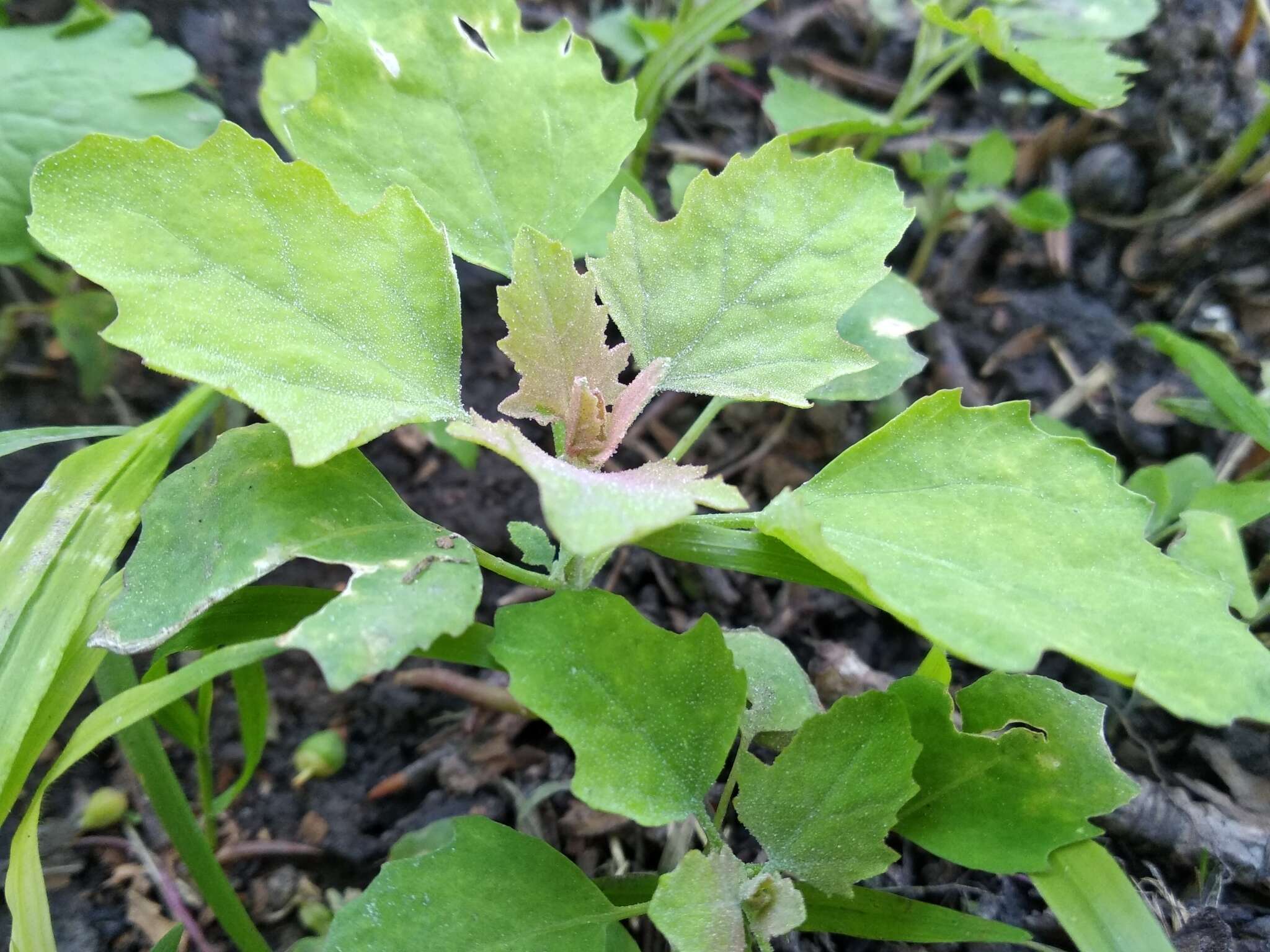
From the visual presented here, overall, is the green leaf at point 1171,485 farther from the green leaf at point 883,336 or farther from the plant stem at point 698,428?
the plant stem at point 698,428

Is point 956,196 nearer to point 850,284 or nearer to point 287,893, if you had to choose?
point 850,284

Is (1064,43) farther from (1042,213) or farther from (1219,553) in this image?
(1219,553)

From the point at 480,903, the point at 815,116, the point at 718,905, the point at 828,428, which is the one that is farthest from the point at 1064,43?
the point at 480,903

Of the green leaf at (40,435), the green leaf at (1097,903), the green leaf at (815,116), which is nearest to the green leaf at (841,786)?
the green leaf at (1097,903)

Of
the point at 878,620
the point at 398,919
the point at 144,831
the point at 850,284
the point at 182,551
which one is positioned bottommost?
the point at 144,831

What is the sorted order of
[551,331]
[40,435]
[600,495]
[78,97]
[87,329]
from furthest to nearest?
[87,329], [78,97], [40,435], [551,331], [600,495]

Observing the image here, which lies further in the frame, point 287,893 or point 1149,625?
point 287,893

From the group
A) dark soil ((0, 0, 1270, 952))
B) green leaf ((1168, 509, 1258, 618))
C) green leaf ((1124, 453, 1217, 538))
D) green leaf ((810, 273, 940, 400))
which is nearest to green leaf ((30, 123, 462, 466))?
green leaf ((810, 273, 940, 400))

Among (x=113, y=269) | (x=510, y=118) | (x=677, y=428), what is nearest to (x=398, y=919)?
(x=113, y=269)
